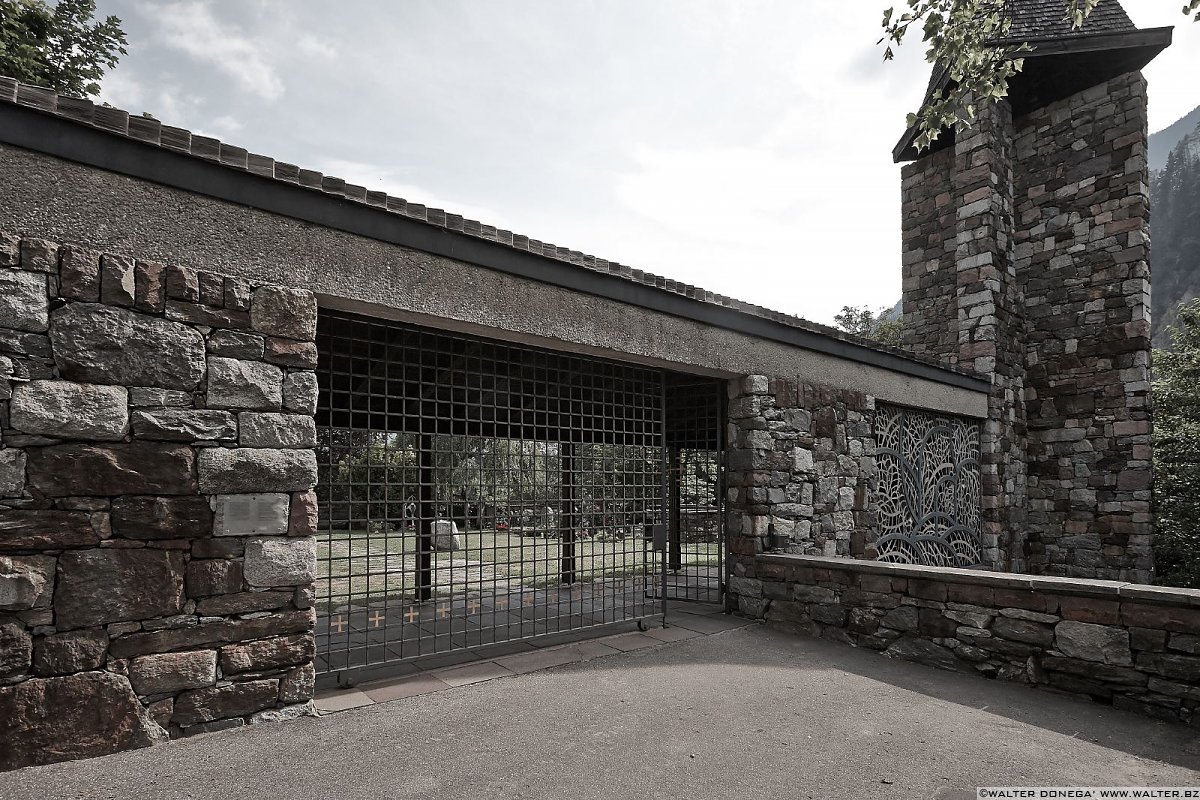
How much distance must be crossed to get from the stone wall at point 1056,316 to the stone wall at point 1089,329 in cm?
2

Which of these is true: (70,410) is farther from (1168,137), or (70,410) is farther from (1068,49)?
(1168,137)

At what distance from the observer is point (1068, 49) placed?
8633 mm

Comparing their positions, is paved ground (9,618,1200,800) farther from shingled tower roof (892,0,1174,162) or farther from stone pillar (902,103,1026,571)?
shingled tower roof (892,0,1174,162)

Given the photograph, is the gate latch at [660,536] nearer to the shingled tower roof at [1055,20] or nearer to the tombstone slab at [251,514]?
the tombstone slab at [251,514]

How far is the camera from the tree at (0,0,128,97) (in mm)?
7584

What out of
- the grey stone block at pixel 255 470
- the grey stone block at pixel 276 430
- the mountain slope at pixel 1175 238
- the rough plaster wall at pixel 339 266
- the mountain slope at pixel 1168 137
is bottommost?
the grey stone block at pixel 255 470

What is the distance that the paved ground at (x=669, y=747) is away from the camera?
249 cm

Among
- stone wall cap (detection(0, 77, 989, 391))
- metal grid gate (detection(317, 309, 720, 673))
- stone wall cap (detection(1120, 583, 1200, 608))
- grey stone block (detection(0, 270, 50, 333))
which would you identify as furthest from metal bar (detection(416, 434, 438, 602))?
stone wall cap (detection(1120, 583, 1200, 608))

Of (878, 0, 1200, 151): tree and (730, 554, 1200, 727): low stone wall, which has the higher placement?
(878, 0, 1200, 151): tree

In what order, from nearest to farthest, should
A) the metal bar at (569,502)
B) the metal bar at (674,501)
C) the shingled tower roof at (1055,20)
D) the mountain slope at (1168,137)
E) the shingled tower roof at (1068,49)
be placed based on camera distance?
the metal bar at (569,502), the metal bar at (674,501), the shingled tower roof at (1068,49), the shingled tower roof at (1055,20), the mountain slope at (1168,137)

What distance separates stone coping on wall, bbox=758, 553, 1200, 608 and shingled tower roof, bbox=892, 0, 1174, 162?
734 centimetres

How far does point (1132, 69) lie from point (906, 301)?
424 centimetres

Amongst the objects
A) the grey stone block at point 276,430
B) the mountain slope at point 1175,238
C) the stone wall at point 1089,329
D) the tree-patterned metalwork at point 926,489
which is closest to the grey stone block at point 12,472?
the grey stone block at point 276,430

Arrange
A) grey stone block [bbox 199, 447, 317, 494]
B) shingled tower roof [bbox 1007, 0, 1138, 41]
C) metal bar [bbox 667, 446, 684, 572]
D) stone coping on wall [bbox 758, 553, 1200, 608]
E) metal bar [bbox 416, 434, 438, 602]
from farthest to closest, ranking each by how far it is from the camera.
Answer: shingled tower roof [bbox 1007, 0, 1138, 41], metal bar [bbox 667, 446, 684, 572], metal bar [bbox 416, 434, 438, 602], stone coping on wall [bbox 758, 553, 1200, 608], grey stone block [bbox 199, 447, 317, 494]
